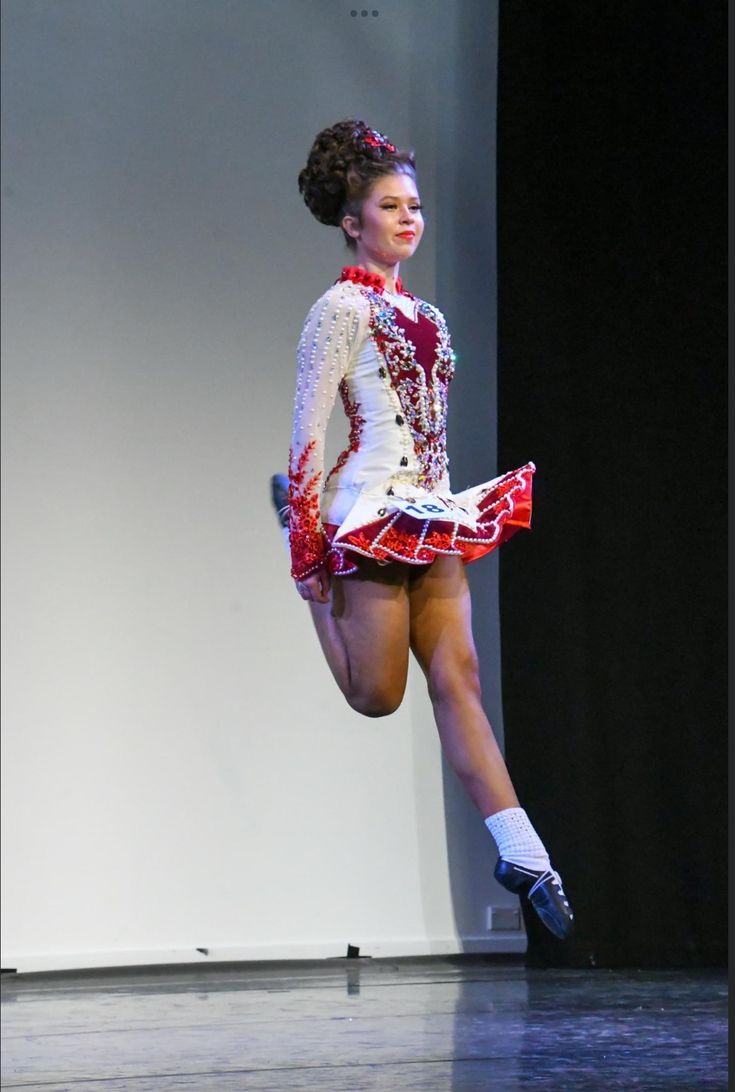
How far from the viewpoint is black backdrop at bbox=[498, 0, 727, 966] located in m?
4.85

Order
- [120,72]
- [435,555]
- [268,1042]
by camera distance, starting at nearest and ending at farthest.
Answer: [435,555] → [268,1042] → [120,72]

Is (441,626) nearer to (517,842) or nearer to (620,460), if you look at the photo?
(517,842)

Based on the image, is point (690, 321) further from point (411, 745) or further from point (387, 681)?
point (387, 681)

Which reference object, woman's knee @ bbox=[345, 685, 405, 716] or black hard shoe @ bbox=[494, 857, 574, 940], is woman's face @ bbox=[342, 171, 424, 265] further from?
black hard shoe @ bbox=[494, 857, 574, 940]

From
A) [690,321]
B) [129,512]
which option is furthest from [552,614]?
[129,512]

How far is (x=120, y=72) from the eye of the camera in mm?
4883

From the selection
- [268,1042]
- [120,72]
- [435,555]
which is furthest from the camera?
[120,72]

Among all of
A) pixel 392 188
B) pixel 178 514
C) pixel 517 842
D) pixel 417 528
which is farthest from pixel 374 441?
pixel 178 514

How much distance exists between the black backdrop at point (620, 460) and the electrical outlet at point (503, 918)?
0.59 feet

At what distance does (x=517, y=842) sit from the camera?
8.32 feet

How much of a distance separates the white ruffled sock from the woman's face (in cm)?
99

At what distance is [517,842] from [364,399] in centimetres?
82

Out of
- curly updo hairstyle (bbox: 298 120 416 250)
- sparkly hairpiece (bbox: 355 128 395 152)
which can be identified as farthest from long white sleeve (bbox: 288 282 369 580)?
sparkly hairpiece (bbox: 355 128 395 152)

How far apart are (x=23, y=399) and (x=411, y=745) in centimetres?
177
